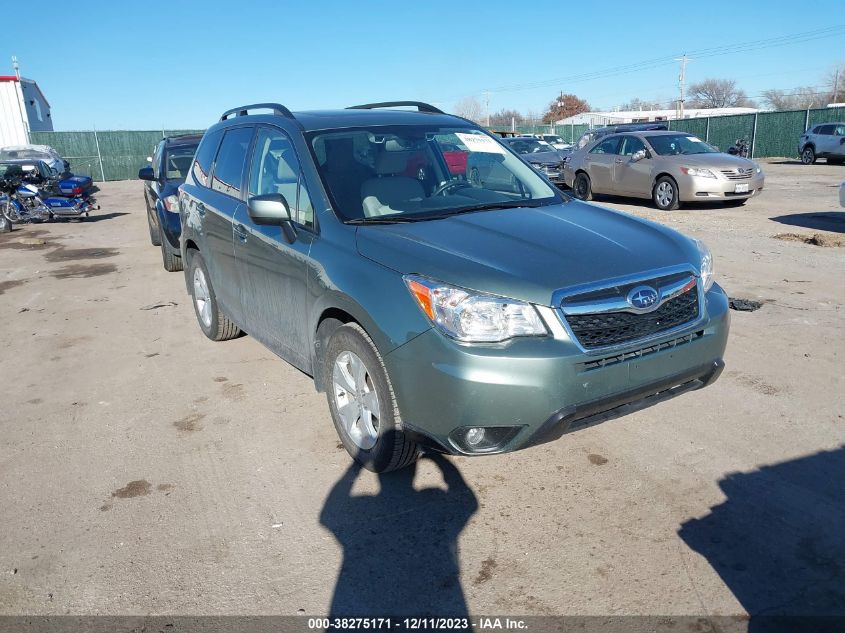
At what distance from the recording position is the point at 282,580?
112 inches

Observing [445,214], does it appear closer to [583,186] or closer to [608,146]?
[608,146]

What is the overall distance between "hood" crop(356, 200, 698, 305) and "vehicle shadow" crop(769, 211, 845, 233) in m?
8.91

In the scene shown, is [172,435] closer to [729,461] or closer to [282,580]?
[282,580]

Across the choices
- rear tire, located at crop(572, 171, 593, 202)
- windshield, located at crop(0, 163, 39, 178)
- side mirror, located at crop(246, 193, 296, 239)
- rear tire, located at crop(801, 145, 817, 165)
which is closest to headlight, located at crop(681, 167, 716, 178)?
rear tire, located at crop(572, 171, 593, 202)

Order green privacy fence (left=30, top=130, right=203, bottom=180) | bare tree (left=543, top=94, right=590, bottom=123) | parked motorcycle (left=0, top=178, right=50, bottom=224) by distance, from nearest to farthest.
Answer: parked motorcycle (left=0, top=178, right=50, bottom=224)
green privacy fence (left=30, top=130, right=203, bottom=180)
bare tree (left=543, top=94, right=590, bottom=123)

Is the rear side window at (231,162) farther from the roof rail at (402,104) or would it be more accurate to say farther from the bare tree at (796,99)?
the bare tree at (796,99)

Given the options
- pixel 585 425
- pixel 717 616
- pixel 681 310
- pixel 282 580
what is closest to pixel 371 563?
pixel 282 580

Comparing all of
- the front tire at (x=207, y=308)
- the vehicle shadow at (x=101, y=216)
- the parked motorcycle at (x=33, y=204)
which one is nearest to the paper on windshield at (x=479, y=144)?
the front tire at (x=207, y=308)

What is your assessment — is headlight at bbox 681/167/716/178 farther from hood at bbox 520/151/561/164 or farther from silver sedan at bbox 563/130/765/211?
hood at bbox 520/151/561/164

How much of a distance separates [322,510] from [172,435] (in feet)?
4.75

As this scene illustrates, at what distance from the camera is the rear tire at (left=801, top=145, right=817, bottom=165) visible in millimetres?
29078

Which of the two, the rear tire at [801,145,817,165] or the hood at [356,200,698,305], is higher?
the hood at [356,200,698,305]

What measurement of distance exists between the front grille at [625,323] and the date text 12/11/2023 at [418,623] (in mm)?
1191

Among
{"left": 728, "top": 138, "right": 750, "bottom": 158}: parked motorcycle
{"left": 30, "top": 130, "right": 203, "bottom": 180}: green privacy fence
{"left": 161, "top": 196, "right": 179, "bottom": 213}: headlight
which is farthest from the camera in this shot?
{"left": 30, "top": 130, "right": 203, "bottom": 180}: green privacy fence
